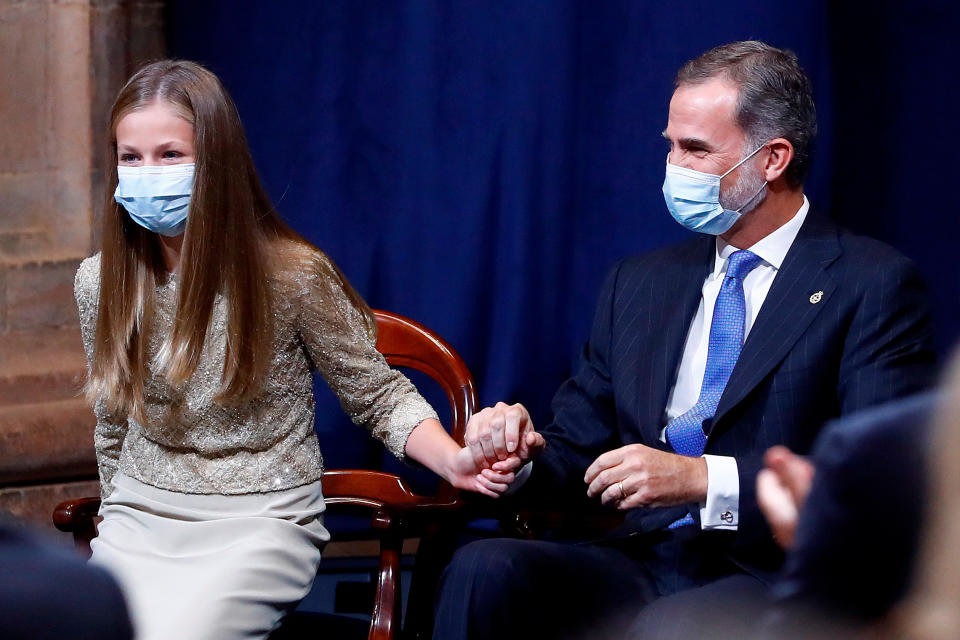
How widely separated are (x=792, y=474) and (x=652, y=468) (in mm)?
937

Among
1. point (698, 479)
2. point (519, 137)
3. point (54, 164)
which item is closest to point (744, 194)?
point (698, 479)

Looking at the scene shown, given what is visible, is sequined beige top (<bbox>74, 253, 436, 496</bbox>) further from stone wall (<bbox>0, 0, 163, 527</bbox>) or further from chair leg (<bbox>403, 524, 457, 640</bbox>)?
stone wall (<bbox>0, 0, 163, 527</bbox>)

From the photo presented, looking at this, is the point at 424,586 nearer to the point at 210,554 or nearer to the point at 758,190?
the point at 210,554

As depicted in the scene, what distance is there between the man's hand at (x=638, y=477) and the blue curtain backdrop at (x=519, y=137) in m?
1.15

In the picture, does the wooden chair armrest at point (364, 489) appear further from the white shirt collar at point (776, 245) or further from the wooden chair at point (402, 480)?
the white shirt collar at point (776, 245)

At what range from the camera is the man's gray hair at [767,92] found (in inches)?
103

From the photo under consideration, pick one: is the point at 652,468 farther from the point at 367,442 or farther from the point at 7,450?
the point at 7,450

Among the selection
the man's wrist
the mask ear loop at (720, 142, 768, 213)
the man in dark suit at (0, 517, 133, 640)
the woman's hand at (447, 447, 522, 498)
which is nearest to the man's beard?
the mask ear loop at (720, 142, 768, 213)

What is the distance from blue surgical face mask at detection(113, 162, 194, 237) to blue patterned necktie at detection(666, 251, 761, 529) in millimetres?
1044

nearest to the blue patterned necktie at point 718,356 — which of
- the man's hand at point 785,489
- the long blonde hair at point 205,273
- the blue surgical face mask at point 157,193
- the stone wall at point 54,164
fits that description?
the long blonde hair at point 205,273

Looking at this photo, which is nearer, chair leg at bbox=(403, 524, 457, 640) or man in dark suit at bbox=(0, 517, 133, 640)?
man in dark suit at bbox=(0, 517, 133, 640)

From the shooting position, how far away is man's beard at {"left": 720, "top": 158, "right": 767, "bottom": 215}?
2.59 m

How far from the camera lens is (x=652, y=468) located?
2225 mm

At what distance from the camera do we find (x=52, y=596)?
1.13 m
